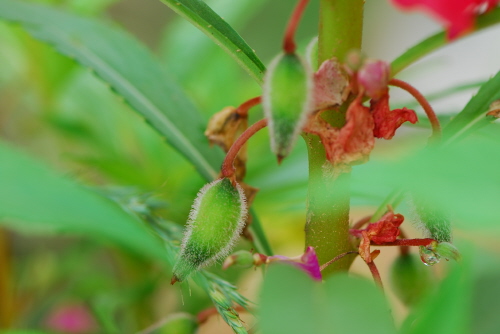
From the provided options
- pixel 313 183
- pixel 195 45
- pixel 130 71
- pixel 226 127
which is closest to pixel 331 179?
pixel 313 183

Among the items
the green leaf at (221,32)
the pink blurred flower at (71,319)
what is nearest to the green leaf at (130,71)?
the green leaf at (221,32)

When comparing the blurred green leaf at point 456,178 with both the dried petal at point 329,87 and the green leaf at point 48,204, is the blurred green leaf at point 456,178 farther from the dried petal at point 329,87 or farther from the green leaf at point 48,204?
the green leaf at point 48,204

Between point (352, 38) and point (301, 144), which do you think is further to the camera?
point (301, 144)

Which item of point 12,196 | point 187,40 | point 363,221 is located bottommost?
point 363,221

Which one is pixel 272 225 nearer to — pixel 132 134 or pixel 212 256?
pixel 132 134

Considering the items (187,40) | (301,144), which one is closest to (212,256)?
(301,144)

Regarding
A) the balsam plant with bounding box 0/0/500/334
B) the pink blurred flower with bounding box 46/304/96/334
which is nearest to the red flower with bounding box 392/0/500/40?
the balsam plant with bounding box 0/0/500/334

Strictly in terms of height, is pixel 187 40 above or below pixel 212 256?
above
